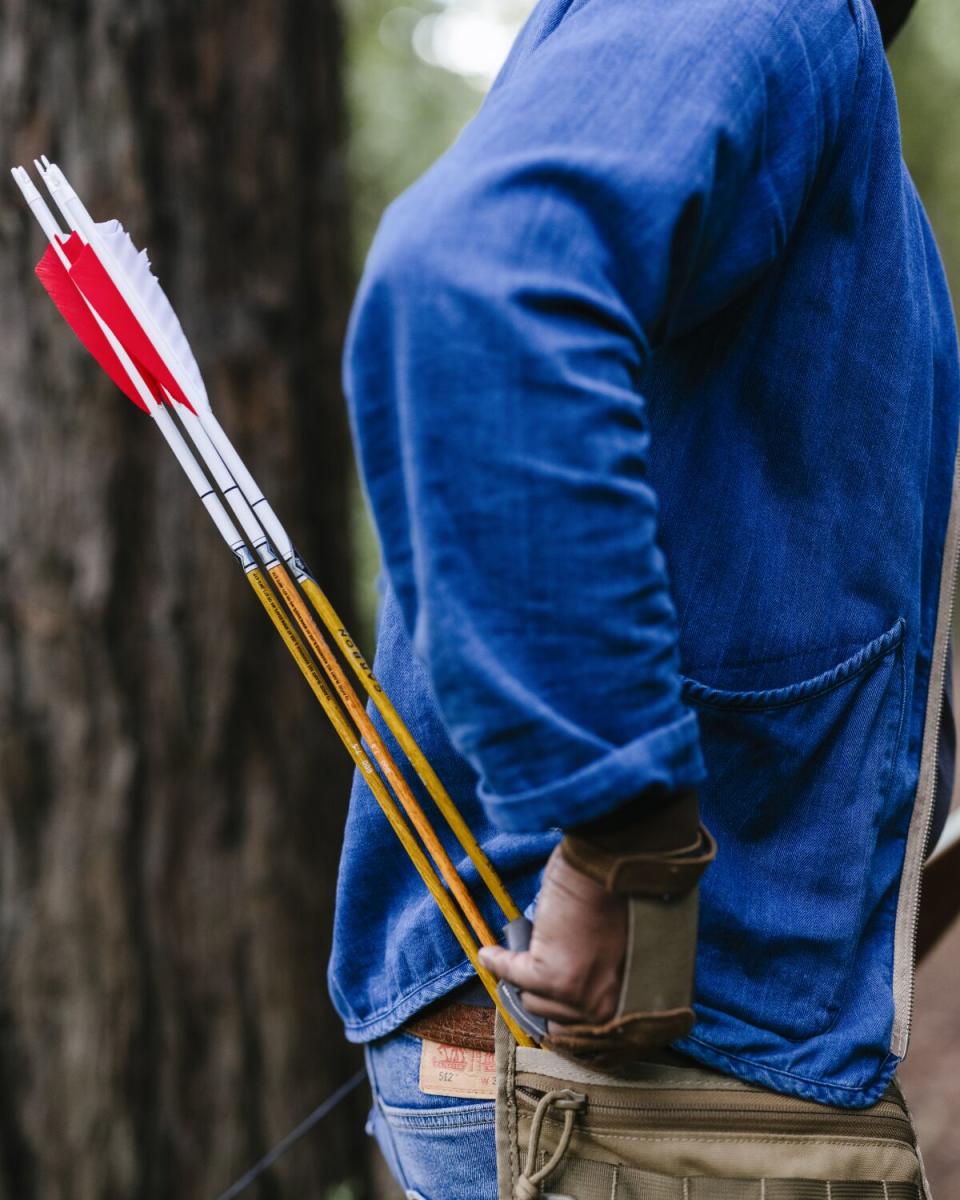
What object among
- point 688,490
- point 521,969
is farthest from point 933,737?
point 521,969

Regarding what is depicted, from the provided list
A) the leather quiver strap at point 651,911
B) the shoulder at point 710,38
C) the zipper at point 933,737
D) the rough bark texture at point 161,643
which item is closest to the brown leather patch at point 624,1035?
the leather quiver strap at point 651,911

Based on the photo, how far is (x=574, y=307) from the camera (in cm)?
63

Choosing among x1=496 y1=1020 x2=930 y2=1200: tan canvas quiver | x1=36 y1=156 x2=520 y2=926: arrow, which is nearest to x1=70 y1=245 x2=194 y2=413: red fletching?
x1=36 y1=156 x2=520 y2=926: arrow

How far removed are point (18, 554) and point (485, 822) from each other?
1351 mm

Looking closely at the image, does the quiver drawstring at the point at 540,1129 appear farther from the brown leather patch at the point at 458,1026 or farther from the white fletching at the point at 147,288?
the white fletching at the point at 147,288

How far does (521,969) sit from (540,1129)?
202mm

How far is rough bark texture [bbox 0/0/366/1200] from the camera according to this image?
6.47 feet

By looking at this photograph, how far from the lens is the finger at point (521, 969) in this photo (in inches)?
28.0

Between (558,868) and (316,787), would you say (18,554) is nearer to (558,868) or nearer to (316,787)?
(316,787)

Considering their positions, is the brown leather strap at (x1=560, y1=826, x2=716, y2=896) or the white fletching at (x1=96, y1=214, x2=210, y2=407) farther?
the white fletching at (x1=96, y1=214, x2=210, y2=407)

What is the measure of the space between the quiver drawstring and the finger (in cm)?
16

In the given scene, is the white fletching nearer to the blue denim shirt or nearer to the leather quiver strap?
the blue denim shirt

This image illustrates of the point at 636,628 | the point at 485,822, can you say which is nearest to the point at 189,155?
the point at 485,822

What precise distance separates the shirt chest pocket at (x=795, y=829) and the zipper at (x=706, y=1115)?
58 millimetres
